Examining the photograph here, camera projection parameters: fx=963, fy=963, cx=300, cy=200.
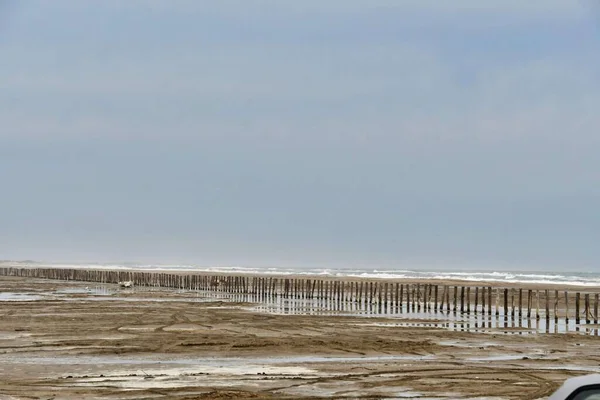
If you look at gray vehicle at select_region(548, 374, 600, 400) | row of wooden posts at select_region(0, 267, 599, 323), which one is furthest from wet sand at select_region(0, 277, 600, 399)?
row of wooden posts at select_region(0, 267, 599, 323)

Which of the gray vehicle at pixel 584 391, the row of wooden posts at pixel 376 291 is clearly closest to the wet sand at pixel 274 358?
A: the gray vehicle at pixel 584 391

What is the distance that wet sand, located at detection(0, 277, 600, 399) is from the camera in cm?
1894

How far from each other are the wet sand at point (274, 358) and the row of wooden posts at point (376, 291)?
12360 millimetres

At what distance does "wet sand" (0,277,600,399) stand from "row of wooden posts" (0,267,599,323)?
12.4 meters

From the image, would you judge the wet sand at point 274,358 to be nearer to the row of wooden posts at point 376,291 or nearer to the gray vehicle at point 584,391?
the gray vehicle at point 584,391

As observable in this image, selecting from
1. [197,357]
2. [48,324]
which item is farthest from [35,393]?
[48,324]

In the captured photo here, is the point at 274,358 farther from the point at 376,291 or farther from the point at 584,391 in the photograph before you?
the point at 376,291

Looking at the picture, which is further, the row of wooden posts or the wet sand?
the row of wooden posts

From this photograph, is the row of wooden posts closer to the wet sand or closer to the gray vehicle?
the wet sand

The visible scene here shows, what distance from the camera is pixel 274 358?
25172 mm

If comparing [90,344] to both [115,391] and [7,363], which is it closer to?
[7,363]

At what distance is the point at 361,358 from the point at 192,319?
54.4ft

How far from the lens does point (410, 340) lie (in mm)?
31125

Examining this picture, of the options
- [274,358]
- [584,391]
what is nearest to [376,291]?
[274,358]
